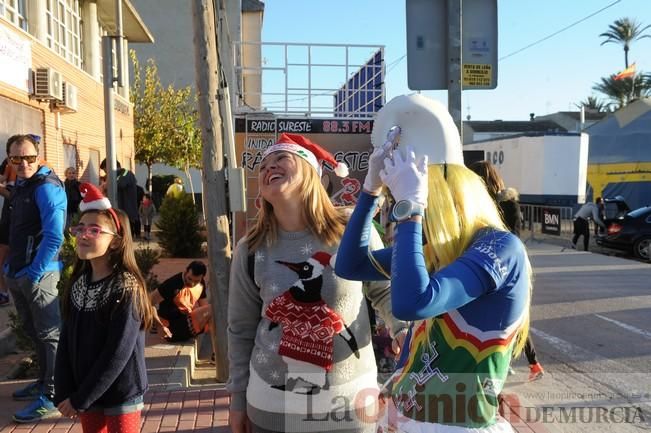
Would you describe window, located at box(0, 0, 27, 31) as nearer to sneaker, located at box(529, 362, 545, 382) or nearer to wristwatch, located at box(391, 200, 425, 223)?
sneaker, located at box(529, 362, 545, 382)

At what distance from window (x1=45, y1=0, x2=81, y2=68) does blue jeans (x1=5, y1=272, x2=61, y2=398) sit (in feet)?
38.9

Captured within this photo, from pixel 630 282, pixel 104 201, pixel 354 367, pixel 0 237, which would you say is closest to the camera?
pixel 354 367

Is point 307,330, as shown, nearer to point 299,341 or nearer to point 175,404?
point 299,341

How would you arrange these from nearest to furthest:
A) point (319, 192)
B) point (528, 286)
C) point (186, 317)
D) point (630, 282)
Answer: point (528, 286) < point (319, 192) < point (186, 317) < point (630, 282)

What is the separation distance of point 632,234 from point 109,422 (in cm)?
1542

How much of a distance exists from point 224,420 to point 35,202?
2.09m

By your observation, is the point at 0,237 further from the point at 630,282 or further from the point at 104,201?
the point at 630,282

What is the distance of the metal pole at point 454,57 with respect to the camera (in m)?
4.49

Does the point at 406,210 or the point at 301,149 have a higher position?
→ the point at 301,149

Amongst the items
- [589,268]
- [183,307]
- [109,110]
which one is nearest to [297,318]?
[183,307]

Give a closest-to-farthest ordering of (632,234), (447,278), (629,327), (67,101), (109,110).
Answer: (447,278)
(109,110)
(629,327)
(67,101)
(632,234)

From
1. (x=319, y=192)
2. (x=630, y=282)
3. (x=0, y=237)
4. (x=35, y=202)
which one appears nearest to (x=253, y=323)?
(x=319, y=192)

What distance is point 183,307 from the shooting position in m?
6.11

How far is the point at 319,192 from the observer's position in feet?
8.04
